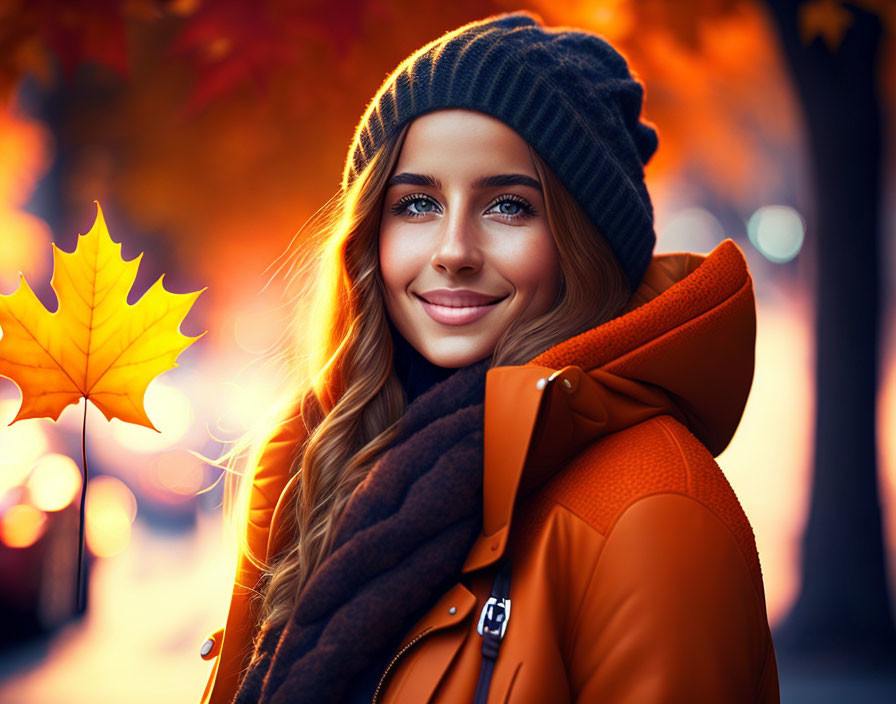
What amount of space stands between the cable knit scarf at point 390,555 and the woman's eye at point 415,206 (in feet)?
1.23

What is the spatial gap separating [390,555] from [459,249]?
2.02 ft

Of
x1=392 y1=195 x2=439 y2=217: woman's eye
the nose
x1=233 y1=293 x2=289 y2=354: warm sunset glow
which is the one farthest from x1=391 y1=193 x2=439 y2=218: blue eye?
x1=233 y1=293 x2=289 y2=354: warm sunset glow

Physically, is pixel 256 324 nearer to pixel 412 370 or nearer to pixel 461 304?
pixel 412 370

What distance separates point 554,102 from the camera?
1.56 meters

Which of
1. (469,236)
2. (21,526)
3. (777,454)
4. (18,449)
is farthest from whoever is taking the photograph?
(777,454)

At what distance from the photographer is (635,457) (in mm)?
1341

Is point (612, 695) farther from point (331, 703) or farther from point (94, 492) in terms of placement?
point (94, 492)

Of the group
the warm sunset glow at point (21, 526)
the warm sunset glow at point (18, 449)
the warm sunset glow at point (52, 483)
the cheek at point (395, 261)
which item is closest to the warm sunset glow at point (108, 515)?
the warm sunset glow at point (18, 449)

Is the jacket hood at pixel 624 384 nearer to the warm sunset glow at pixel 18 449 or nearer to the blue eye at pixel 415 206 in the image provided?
the blue eye at pixel 415 206

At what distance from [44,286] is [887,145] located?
5885 millimetres

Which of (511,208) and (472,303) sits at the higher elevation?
(511,208)

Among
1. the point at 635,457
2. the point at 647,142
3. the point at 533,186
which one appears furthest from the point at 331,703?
the point at 647,142

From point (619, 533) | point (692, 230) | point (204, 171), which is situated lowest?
point (619, 533)

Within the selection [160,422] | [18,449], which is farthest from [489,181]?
[160,422]
